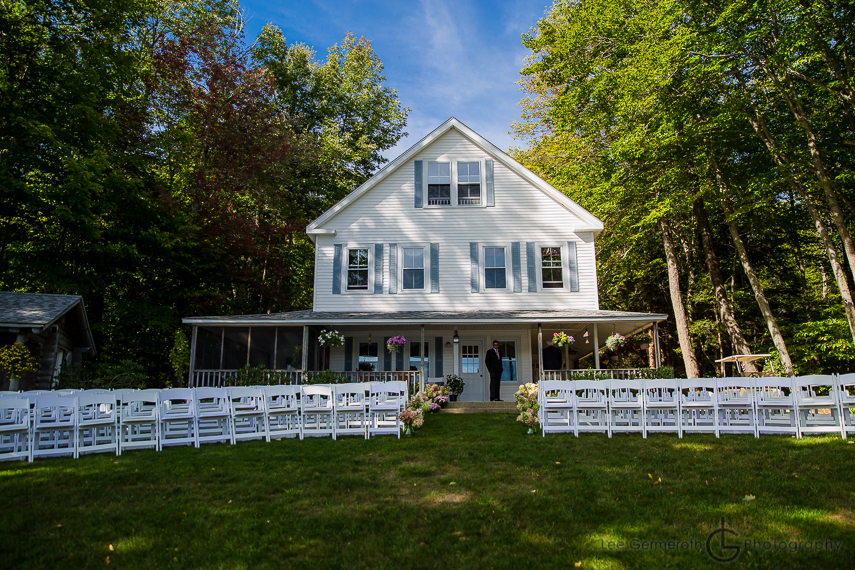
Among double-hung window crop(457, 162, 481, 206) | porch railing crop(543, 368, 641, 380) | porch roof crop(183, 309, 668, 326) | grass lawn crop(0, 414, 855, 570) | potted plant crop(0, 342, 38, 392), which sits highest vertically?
double-hung window crop(457, 162, 481, 206)

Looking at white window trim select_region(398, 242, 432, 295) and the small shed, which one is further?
white window trim select_region(398, 242, 432, 295)

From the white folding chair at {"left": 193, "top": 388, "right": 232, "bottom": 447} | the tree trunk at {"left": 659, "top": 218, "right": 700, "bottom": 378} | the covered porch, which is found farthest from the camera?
the tree trunk at {"left": 659, "top": 218, "right": 700, "bottom": 378}

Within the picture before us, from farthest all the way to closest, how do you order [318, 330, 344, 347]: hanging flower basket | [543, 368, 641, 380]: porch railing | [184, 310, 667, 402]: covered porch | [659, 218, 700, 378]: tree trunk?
1. [659, 218, 700, 378]: tree trunk
2. [184, 310, 667, 402]: covered porch
3. [318, 330, 344, 347]: hanging flower basket
4. [543, 368, 641, 380]: porch railing

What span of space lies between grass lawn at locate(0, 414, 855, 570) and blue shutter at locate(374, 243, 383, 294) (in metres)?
9.51

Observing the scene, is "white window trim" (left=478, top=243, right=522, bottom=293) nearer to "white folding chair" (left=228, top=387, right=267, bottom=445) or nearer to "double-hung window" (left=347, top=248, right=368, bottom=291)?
"double-hung window" (left=347, top=248, right=368, bottom=291)

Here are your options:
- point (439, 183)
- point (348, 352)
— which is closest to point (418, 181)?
point (439, 183)

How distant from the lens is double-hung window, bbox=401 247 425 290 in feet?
58.3

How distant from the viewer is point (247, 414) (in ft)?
30.2

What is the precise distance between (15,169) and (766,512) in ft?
69.9

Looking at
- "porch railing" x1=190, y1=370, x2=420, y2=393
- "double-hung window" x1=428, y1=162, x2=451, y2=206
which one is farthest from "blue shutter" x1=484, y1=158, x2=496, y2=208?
"porch railing" x1=190, y1=370, x2=420, y2=393

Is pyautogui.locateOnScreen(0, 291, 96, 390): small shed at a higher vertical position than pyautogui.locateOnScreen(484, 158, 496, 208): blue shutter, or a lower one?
lower

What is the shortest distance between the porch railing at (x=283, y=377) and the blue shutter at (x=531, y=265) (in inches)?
177

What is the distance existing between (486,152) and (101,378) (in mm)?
12963

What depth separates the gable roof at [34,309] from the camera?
1266cm
